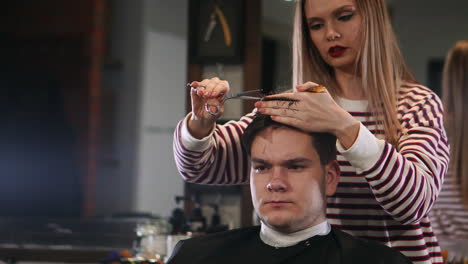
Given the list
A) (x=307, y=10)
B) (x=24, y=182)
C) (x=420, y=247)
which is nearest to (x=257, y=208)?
(x=420, y=247)

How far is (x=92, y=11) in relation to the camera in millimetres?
4242

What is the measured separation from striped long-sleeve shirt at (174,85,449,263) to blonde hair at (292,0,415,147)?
0.03 metres

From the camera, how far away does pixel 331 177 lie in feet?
4.88

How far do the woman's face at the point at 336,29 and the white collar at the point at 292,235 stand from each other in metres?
0.43

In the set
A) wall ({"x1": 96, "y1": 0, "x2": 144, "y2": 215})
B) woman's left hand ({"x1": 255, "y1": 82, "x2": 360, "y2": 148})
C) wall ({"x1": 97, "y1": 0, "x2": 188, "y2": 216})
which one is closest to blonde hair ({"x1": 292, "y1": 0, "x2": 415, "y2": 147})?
woman's left hand ({"x1": 255, "y1": 82, "x2": 360, "y2": 148})

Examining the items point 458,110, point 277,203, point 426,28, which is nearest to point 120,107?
point 458,110

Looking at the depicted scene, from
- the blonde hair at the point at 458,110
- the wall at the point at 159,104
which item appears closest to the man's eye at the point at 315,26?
the blonde hair at the point at 458,110

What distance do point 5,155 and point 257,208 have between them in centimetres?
303

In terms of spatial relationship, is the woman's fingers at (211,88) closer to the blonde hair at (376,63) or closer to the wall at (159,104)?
the blonde hair at (376,63)

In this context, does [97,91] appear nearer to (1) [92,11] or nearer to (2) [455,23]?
(1) [92,11]

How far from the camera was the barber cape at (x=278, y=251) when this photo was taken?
1421 mm

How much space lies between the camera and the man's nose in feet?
4.60

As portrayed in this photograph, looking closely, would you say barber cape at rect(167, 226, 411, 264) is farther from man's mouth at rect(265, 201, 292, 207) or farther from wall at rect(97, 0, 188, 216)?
wall at rect(97, 0, 188, 216)

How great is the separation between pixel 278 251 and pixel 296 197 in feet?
0.65
